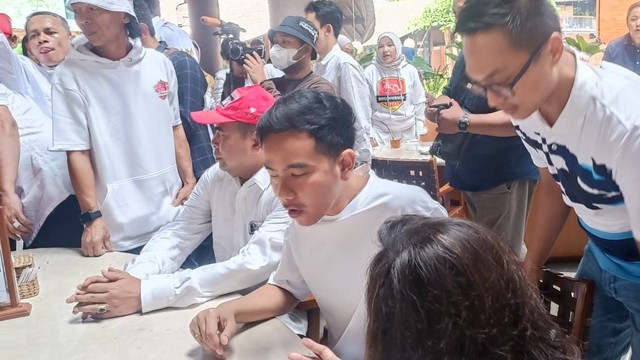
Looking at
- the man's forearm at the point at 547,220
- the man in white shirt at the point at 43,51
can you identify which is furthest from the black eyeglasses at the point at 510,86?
the man in white shirt at the point at 43,51

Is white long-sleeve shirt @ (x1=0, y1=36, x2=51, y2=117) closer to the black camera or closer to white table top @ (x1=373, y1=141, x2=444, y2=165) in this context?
the black camera

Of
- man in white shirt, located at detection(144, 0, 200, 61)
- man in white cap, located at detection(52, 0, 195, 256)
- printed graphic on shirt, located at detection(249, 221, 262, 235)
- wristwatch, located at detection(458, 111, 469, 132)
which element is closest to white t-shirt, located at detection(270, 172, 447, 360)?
printed graphic on shirt, located at detection(249, 221, 262, 235)

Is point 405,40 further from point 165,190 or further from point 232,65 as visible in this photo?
point 165,190

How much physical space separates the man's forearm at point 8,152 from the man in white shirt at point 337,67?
1732 mm

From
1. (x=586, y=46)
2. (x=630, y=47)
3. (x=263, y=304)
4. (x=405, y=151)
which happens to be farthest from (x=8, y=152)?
(x=586, y=46)

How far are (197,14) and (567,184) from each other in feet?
14.7

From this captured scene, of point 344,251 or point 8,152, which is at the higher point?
point 8,152

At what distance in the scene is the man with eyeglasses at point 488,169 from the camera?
1.88 metres

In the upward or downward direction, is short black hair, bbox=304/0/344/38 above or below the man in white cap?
above

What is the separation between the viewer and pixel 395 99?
4535mm

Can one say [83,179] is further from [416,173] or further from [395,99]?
[395,99]

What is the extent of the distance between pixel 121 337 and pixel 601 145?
1017 millimetres

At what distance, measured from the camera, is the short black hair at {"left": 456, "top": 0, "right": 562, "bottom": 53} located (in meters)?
0.98

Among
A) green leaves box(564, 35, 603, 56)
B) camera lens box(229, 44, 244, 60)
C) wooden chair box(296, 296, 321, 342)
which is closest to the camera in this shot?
wooden chair box(296, 296, 321, 342)
